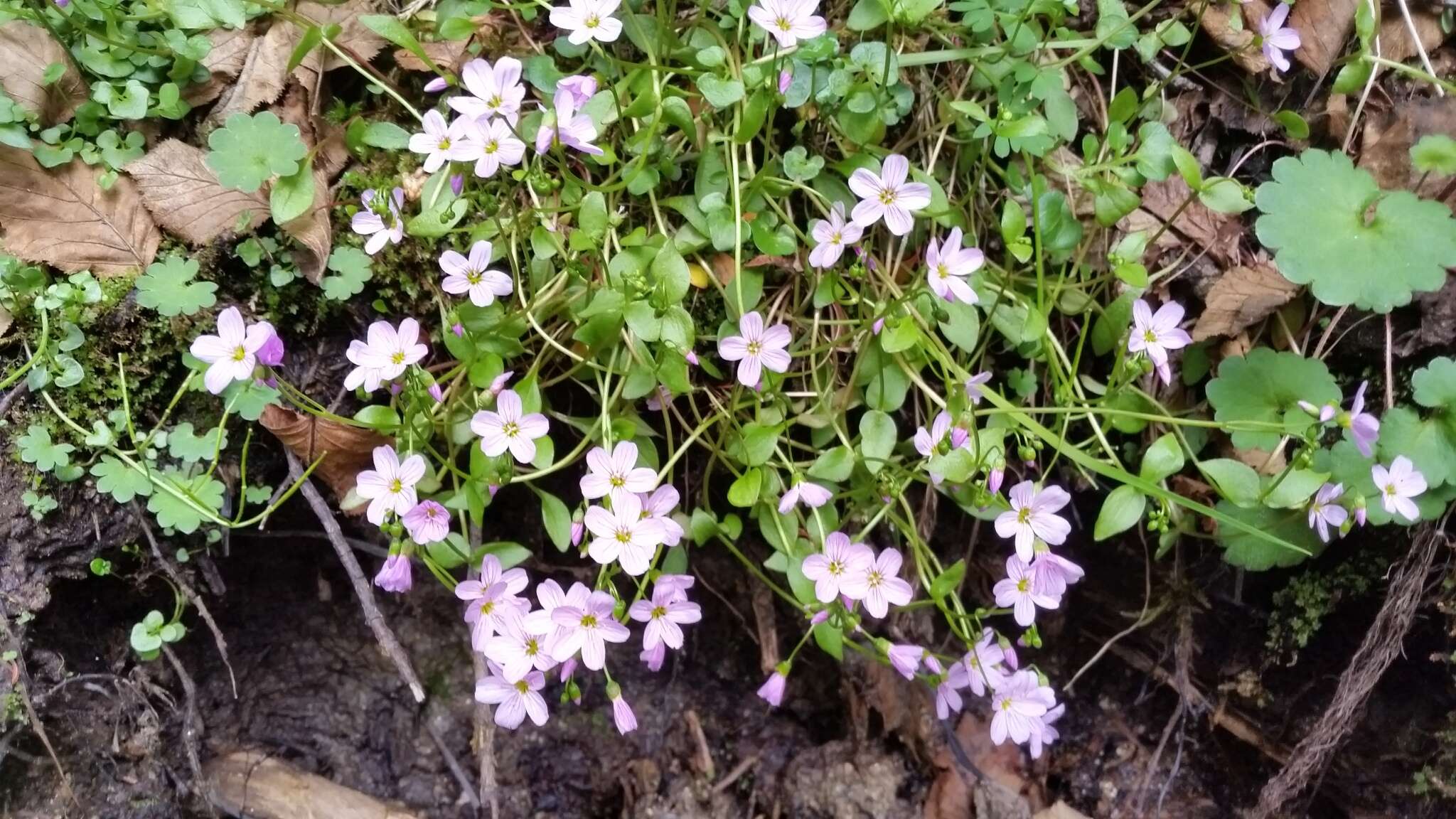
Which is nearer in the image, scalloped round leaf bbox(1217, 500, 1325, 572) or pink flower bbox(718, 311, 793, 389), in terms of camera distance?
pink flower bbox(718, 311, 793, 389)

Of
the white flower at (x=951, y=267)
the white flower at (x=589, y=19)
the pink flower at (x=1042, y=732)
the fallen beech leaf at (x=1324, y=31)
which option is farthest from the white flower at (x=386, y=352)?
the fallen beech leaf at (x=1324, y=31)

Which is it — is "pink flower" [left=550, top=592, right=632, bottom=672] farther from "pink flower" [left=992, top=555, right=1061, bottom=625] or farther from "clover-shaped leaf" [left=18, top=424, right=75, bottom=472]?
"clover-shaped leaf" [left=18, top=424, right=75, bottom=472]

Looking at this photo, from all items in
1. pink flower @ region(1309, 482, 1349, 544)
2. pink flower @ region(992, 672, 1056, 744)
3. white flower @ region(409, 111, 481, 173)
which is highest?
white flower @ region(409, 111, 481, 173)

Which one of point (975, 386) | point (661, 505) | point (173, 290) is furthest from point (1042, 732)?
point (173, 290)

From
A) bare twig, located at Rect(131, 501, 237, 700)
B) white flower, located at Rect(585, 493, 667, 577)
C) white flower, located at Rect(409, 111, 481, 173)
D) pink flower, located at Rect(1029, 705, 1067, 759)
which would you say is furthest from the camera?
pink flower, located at Rect(1029, 705, 1067, 759)

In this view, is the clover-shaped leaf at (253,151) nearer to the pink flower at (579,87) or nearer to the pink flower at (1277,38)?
the pink flower at (579,87)

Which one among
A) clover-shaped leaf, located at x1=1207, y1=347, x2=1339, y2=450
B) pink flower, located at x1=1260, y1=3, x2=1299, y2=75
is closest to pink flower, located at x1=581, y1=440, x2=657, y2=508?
clover-shaped leaf, located at x1=1207, y1=347, x2=1339, y2=450

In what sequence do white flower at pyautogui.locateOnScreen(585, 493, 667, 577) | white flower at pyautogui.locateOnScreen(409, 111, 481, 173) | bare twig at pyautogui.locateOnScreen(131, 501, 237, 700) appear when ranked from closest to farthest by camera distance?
white flower at pyautogui.locateOnScreen(585, 493, 667, 577), white flower at pyautogui.locateOnScreen(409, 111, 481, 173), bare twig at pyautogui.locateOnScreen(131, 501, 237, 700)

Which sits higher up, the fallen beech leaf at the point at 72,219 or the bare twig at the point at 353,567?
the fallen beech leaf at the point at 72,219

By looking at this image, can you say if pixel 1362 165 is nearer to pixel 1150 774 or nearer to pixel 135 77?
pixel 1150 774
